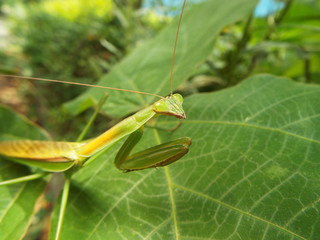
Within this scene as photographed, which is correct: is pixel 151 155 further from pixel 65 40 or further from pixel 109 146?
pixel 65 40

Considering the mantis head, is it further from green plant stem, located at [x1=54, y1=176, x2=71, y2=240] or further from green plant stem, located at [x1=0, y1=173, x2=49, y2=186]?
green plant stem, located at [x1=0, y1=173, x2=49, y2=186]

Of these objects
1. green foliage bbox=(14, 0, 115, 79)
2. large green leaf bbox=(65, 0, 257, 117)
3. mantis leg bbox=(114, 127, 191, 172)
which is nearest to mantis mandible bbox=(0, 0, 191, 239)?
mantis leg bbox=(114, 127, 191, 172)

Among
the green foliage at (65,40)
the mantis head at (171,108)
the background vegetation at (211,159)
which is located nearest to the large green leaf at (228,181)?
the background vegetation at (211,159)

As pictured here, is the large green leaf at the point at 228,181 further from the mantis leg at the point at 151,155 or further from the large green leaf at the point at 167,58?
the large green leaf at the point at 167,58

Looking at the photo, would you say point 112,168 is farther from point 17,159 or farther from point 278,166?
point 278,166

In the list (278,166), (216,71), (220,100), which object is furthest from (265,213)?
(216,71)
